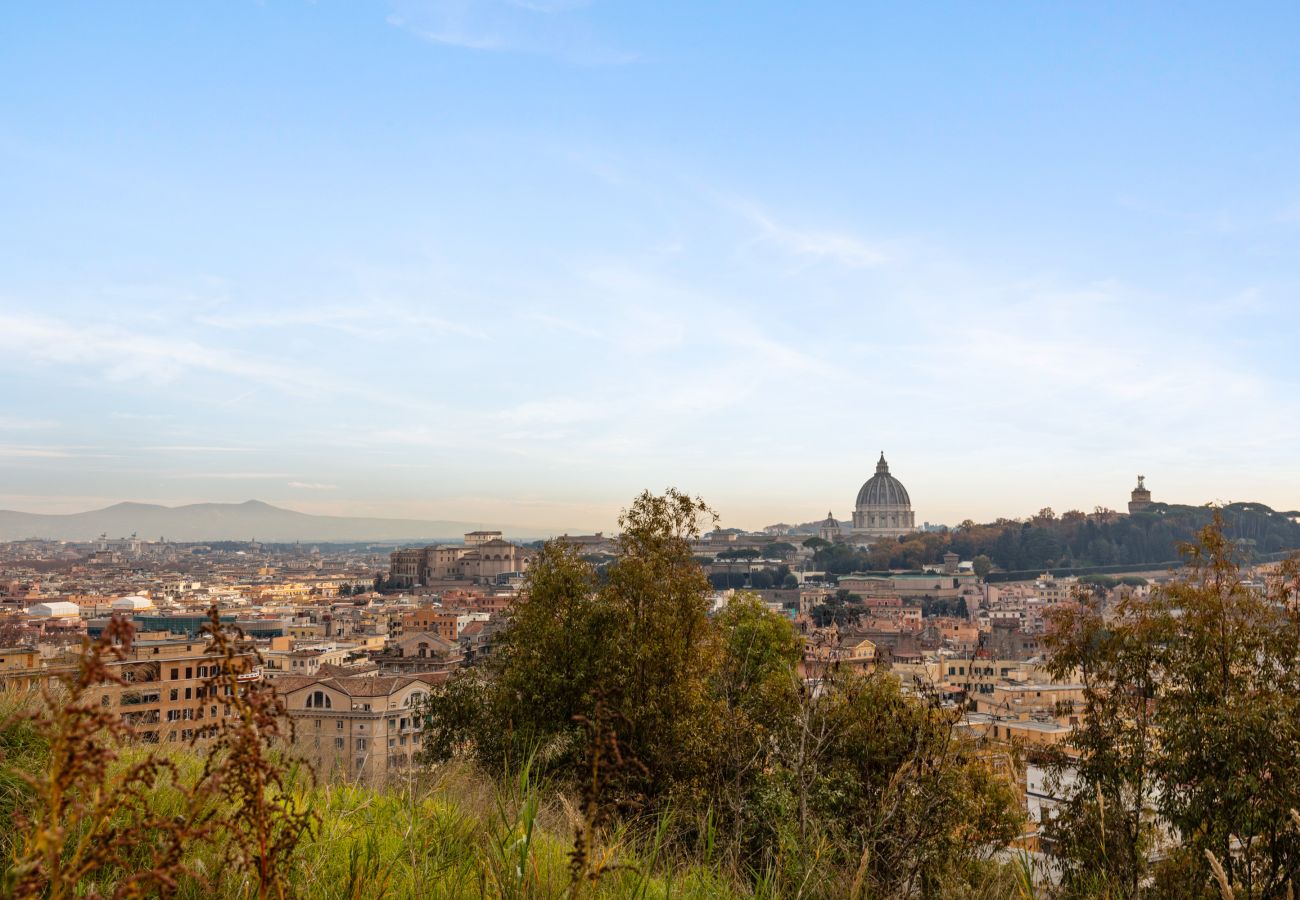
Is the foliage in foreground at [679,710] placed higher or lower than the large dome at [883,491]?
lower

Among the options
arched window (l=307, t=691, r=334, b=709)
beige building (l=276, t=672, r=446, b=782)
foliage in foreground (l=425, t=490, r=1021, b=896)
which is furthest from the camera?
arched window (l=307, t=691, r=334, b=709)

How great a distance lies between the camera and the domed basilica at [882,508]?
12119 centimetres

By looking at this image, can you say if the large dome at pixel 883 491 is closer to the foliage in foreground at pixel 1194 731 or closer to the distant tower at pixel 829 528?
the distant tower at pixel 829 528

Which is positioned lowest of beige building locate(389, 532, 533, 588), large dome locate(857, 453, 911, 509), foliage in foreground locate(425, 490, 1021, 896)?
beige building locate(389, 532, 533, 588)

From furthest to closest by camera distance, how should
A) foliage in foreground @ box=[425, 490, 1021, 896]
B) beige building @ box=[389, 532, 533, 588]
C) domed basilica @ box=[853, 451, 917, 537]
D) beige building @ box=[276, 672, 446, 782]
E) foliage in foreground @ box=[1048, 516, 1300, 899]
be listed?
domed basilica @ box=[853, 451, 917, 537]
beige building @ box=[389, 532, 533, 588]
beige building @ box=[276, 672, 446, 782]
foliage in foreground @ box=[425, 490, 1021, 896]
foliage in foreground @ box=[1048, 516, 1300, 899]

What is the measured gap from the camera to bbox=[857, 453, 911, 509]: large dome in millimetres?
122438

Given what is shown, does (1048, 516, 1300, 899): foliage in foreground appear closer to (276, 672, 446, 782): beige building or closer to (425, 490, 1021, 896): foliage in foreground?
(425, 490, 1021, 896): foliage in foreground

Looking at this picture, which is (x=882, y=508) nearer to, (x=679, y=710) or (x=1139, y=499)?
(x=1139, y=499)

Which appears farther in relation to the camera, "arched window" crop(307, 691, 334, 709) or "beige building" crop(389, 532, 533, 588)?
"beige building" crop(389, 532, 533, 588)

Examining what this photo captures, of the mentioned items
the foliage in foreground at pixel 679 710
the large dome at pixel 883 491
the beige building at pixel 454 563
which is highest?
the large dome at pixel 883 491

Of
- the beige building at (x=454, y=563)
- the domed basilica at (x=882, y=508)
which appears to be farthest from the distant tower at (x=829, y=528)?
the beige building at (x=454, y=563)

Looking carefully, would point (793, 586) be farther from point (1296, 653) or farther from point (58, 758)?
point (58, 758)

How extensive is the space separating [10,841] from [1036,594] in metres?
71.9

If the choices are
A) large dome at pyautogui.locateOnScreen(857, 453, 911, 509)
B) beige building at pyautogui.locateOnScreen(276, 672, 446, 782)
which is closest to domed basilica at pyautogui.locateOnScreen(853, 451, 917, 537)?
large dome at pyautogui.locateOnScreen(857, 453, 911, 509)
